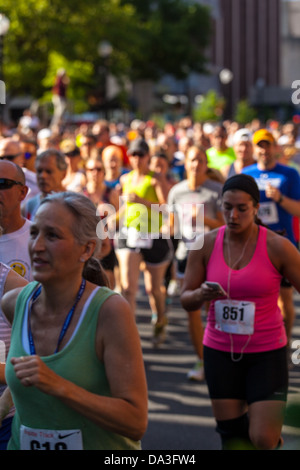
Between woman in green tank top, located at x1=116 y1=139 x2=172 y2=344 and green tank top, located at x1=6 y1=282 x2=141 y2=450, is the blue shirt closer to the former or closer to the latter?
woman in green tank top, located at x1=116 y1=139 x2=172 y2=344

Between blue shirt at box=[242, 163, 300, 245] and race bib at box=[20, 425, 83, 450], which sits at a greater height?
blue shirt at box=[242, 163, 300, 245]

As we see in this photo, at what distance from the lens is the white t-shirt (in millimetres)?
4008

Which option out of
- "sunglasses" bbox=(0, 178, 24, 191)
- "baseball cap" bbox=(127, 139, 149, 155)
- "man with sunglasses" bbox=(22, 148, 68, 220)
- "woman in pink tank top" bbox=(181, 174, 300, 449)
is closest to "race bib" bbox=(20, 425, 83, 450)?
"woman in pink tank top" bbox=(181, 174, 300, 449)

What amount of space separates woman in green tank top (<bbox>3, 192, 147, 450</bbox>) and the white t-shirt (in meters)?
1.27

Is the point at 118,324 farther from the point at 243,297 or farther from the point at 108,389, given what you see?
the point at 243,297

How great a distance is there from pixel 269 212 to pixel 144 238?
1585 mm

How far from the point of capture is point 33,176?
7652 mm

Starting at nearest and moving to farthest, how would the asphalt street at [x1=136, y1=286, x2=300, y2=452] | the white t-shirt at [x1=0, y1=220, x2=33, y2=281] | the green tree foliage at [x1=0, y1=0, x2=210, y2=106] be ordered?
the white t-shirt at [x1=0, y1=220, x2=33, y2=281]
the asphalt street at [x1=136, y1=286, x2=300, y2=452]
the green tree foliage at [x1=0, y1=0, x2=210, y2=106]

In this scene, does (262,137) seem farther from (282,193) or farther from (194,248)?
(194,248)

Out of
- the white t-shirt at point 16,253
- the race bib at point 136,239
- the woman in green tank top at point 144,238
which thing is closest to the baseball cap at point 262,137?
the woman in green tank top at point 144,238

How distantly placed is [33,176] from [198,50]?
6485 cm

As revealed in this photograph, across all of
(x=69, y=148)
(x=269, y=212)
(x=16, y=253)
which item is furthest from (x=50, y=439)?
(x=69, y=148)

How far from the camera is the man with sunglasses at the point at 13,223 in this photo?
4.03 metres
